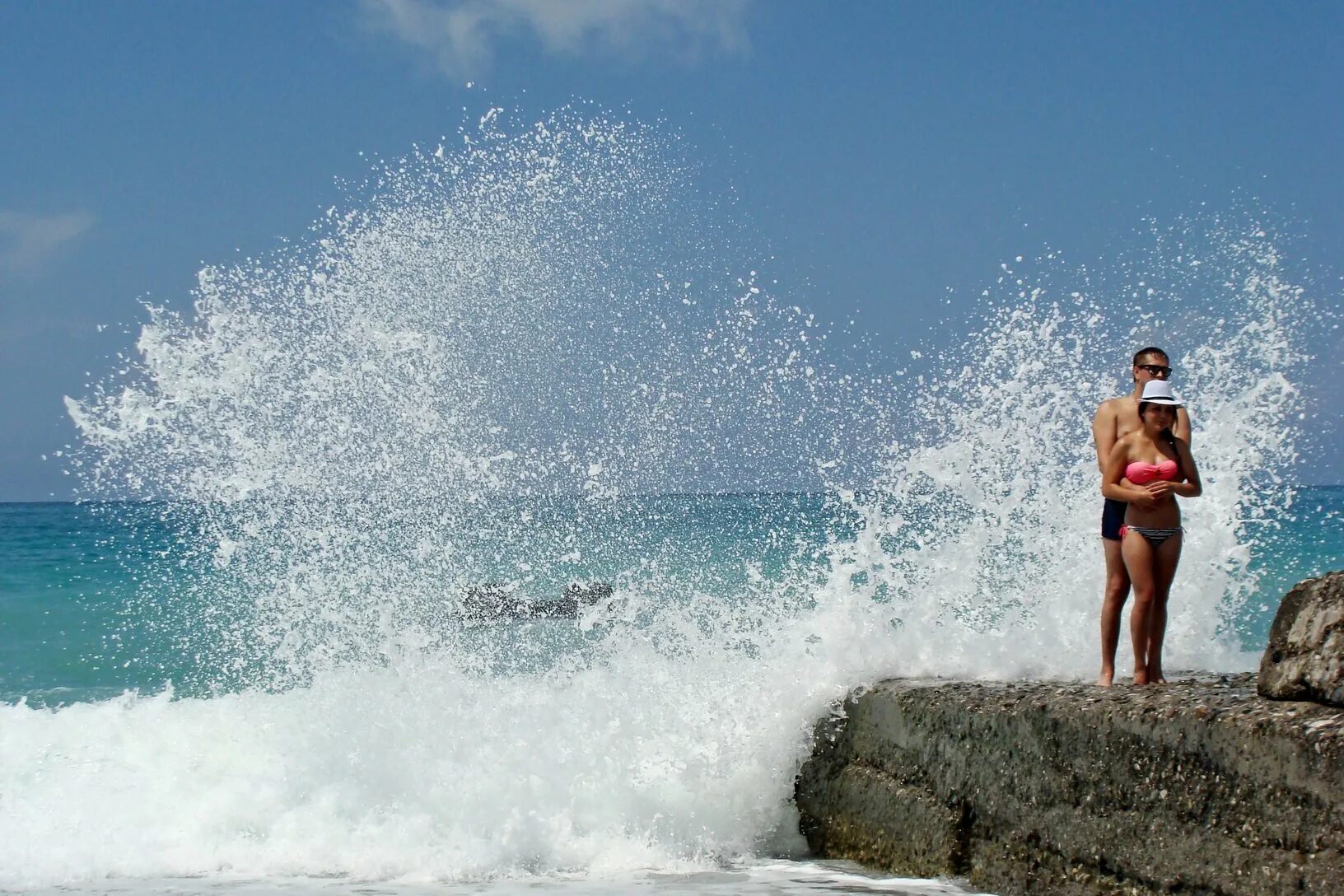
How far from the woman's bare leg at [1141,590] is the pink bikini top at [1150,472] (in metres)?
0.23

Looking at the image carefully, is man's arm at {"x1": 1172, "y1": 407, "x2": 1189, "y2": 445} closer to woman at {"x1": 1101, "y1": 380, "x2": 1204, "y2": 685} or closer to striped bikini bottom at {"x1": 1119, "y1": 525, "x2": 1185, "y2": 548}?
woman at {"x1": 1101, "y1": 380, "x2": 1204, "y2": 685}

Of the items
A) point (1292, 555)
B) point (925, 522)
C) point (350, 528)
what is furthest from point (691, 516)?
point (925, 522)

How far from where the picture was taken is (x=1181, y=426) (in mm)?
5277

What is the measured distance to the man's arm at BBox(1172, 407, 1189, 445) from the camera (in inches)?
207

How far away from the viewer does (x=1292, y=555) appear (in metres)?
28.1

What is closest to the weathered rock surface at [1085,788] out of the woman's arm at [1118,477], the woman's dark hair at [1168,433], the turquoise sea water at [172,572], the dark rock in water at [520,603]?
the woman's arm at [1118,477]

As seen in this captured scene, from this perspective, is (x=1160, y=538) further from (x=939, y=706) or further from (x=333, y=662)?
(x=333, y=662)

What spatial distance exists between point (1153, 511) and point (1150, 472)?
0.56 feet

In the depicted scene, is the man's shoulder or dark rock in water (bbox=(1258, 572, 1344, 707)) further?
the man's shoulder

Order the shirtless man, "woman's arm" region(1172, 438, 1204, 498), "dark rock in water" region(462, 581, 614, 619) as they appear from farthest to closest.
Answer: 1. "dark rock in water" region(462, 581, 614, 619)
2. the shirtless man
3. "woman's arm" region(1172, 438, 1204, 498)

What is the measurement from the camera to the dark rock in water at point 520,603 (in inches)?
551

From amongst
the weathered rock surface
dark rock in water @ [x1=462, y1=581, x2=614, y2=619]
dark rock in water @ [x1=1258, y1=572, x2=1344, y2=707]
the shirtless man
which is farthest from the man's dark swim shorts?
dark rock in water @ [x1=462, y1=581, x2=614, y2=619]

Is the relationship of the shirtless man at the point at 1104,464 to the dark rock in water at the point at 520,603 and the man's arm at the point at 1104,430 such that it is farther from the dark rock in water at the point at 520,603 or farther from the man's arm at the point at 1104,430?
the dark rock in water at the point at 520,603

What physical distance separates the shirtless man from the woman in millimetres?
110
